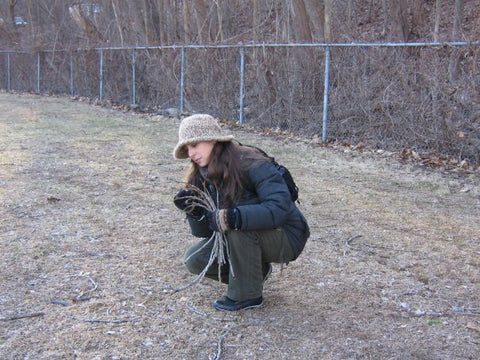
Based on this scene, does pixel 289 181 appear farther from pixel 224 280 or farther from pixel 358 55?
pixel 358 55

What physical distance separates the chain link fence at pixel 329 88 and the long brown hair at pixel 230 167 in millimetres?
5217

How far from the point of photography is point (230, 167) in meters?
3.20

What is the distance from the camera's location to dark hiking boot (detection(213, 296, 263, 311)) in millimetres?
3459

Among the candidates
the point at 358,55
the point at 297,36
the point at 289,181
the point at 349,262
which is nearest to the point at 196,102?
the point at 297,36

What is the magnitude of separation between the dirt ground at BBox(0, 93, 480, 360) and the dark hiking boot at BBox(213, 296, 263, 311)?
38 mm

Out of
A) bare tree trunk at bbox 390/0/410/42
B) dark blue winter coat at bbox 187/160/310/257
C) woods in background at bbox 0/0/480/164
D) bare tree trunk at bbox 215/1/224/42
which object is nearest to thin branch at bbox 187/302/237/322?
dark blue winter coat at bbox 187/160/310/257

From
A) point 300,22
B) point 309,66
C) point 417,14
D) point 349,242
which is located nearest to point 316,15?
point 300,22

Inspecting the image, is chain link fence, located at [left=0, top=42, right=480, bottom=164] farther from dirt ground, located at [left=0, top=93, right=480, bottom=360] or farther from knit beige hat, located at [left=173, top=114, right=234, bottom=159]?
knit beige hat, located at [left=173, top=114, right=234, bottom=159]

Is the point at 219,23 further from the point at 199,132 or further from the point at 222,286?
the point at 199,132

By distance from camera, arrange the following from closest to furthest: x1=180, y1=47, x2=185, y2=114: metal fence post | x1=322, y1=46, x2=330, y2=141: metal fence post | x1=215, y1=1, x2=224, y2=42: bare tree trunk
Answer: x1=322, y1=46, x2=330, y2=141: metal fence post, x1=180, y1=47, x2=185, y2=114: metal fence post, x1=215, y1=1, x2=224, y2=42: bare tree trunk

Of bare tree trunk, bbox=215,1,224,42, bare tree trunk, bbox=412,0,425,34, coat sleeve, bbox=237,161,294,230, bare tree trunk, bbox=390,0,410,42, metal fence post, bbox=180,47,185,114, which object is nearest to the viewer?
coat sleeve, bbox=237,161,294,230

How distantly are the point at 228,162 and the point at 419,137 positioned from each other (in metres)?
5.87

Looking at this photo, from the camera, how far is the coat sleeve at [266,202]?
3.11m

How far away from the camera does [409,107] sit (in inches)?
334
